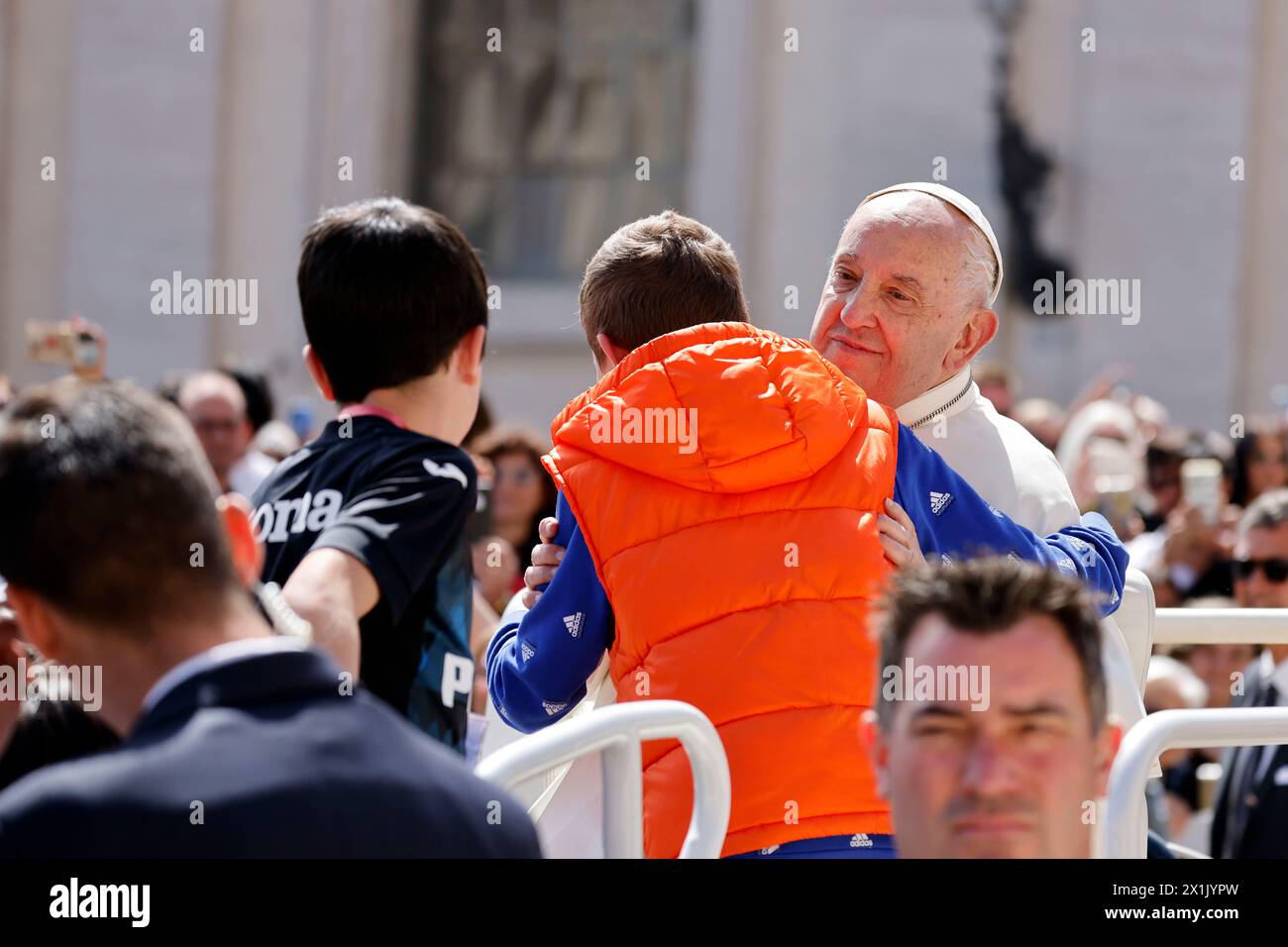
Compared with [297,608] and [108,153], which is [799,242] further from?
[297,608]

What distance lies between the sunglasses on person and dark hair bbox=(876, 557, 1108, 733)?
400cm

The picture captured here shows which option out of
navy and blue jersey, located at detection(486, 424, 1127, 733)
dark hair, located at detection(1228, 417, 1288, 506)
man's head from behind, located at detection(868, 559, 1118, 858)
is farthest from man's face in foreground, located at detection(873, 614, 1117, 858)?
dark hair, located at detection(1228, 417, 1288, 506)

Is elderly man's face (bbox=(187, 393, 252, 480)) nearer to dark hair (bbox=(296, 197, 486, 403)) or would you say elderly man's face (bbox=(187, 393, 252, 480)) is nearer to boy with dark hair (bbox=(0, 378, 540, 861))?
dark hair (bbox=(296, 197, 486, 403))

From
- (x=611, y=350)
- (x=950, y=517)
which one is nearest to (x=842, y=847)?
(x=950, y=517)

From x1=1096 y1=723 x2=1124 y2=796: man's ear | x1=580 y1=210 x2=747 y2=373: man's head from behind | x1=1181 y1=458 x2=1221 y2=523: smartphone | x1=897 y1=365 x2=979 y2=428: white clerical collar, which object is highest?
x1=580 y1=210 x2=747 y2=373: man's head from behind

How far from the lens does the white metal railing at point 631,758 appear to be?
253cm

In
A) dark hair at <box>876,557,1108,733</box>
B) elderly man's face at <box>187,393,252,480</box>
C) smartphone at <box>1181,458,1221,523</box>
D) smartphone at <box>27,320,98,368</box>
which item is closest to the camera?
dark hair at <box>876,557,1108,733</box>

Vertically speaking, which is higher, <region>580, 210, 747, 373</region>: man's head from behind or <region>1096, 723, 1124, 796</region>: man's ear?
<region>580, 210, 747, 373</region>: man's head from behind

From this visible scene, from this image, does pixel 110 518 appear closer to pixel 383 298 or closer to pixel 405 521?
pixel 405 521

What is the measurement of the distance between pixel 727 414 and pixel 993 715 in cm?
70

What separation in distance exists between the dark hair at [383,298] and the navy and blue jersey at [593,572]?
0.35m

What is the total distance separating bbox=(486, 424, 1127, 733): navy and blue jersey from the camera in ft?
9.45

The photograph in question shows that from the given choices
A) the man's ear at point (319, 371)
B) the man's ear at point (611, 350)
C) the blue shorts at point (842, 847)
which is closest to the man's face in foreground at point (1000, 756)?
the blue shorts at point (842, 847)

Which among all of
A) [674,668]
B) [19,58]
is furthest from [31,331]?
[19,58]
